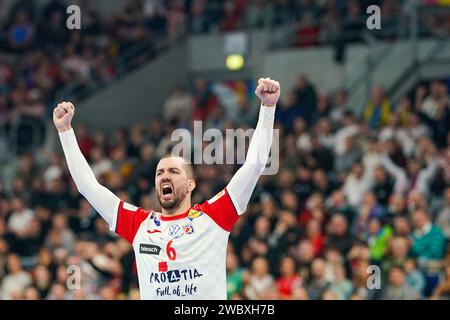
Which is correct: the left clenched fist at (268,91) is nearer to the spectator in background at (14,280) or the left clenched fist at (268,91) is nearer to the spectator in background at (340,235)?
the spectator in background at (340,235)

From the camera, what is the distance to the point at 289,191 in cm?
1767

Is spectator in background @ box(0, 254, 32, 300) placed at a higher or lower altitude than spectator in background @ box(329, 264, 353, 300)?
lower

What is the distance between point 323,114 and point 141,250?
39.1 ft

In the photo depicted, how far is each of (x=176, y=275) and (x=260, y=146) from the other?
104 cm

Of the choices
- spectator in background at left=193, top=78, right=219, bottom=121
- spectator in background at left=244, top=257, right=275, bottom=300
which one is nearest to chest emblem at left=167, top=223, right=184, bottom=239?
spectator in background at left=244, top=257, right=275, bottom=300

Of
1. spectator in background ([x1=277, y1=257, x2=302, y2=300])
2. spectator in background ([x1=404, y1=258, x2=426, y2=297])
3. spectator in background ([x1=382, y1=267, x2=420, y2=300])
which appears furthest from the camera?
spectator in background ([x1=277, y1=257, x2=302, y2=300])

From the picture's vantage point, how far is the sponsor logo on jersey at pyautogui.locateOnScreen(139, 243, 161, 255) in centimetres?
795

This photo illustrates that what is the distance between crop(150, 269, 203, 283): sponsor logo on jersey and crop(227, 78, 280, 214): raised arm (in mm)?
591

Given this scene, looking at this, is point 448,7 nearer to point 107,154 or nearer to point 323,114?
point 323,114

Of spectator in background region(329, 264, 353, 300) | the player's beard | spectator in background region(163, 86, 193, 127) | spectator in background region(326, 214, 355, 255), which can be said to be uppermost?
the player's beard

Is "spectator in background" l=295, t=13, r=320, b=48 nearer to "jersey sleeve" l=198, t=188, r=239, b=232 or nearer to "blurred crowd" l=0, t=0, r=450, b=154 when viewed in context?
"blurred crowd" l=0, t=0, r=450, b=154

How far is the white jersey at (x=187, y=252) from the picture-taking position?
25.7 ft

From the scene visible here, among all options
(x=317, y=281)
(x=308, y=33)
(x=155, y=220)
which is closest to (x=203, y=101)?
(x=308, y=33)

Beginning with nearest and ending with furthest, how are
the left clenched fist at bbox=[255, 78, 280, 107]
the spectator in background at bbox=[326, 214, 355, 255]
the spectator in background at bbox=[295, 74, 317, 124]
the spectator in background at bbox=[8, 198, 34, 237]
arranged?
the left clenched fist at bbox=[255, 78, 280, 107], the spectator in background at bbox=[326, 214, 355, 255], the spectator in background at bbox=[8, 198, 34, 237], the spectator in background at bbox=[295, 74, 317, 124]
